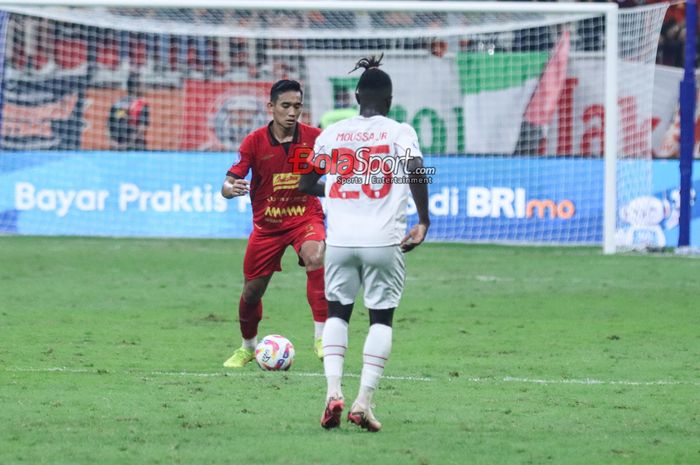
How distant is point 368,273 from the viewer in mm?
7137

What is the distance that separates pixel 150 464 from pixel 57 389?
2.36 metres

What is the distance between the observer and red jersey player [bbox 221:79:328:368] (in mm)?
9742

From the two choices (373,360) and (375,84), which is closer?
(373,360)

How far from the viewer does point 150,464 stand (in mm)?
6195

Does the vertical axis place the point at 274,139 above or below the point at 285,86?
below

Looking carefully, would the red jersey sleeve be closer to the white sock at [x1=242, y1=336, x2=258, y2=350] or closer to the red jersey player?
the red jersey player

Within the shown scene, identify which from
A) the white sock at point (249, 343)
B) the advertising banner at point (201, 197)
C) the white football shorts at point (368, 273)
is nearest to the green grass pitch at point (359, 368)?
the white sock at point (249, 343)

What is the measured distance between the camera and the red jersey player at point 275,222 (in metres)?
9.74

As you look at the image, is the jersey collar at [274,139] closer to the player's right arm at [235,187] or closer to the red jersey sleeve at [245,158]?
the red jersey sleeve at [245,158]

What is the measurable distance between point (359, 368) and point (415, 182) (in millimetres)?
2811

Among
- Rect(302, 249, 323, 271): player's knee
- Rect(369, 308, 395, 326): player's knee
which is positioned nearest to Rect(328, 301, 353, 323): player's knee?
Rect(369, 308, 395, 326): player's knee

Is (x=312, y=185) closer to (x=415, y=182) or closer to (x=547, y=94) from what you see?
(x=415, y=182)

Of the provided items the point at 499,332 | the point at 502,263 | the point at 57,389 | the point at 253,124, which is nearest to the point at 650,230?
the point at 502,263

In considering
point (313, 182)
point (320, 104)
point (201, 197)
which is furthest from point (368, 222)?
point (320, 104)
